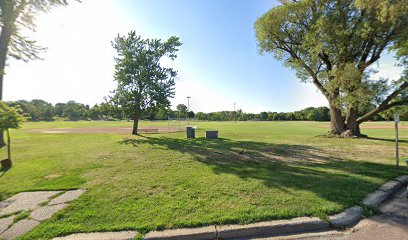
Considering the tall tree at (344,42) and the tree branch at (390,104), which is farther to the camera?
the tree branch at (390,104)

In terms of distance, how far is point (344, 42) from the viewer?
1504 centimetres

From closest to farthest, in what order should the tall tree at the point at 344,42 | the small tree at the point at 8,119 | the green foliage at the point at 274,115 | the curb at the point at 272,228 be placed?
the curb at the point at 272,228
the small tree at the point at 8,119
the tall tree at the point at 344,42
the green foliage at the point at 274,115

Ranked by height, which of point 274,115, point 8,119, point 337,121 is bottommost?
point 337,121

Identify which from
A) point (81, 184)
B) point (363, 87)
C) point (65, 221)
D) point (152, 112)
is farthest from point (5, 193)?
point (363, 87)

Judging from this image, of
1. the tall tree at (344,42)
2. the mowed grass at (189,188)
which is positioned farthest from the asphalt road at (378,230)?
the tall tree at (344,42)

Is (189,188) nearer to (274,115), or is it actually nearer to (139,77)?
(139,77)

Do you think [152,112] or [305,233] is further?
[152,112]

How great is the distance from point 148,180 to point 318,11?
19.0 meters

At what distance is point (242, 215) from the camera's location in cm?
355

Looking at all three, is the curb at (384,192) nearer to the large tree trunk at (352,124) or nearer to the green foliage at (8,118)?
the green foliage at (8,118)

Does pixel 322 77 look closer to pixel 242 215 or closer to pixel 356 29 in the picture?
pixel 356 29

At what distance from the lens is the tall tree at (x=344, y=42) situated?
1398cm

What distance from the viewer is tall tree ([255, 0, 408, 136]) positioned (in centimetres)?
1398

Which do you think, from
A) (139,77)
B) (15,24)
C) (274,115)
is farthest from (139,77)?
(274,115)
